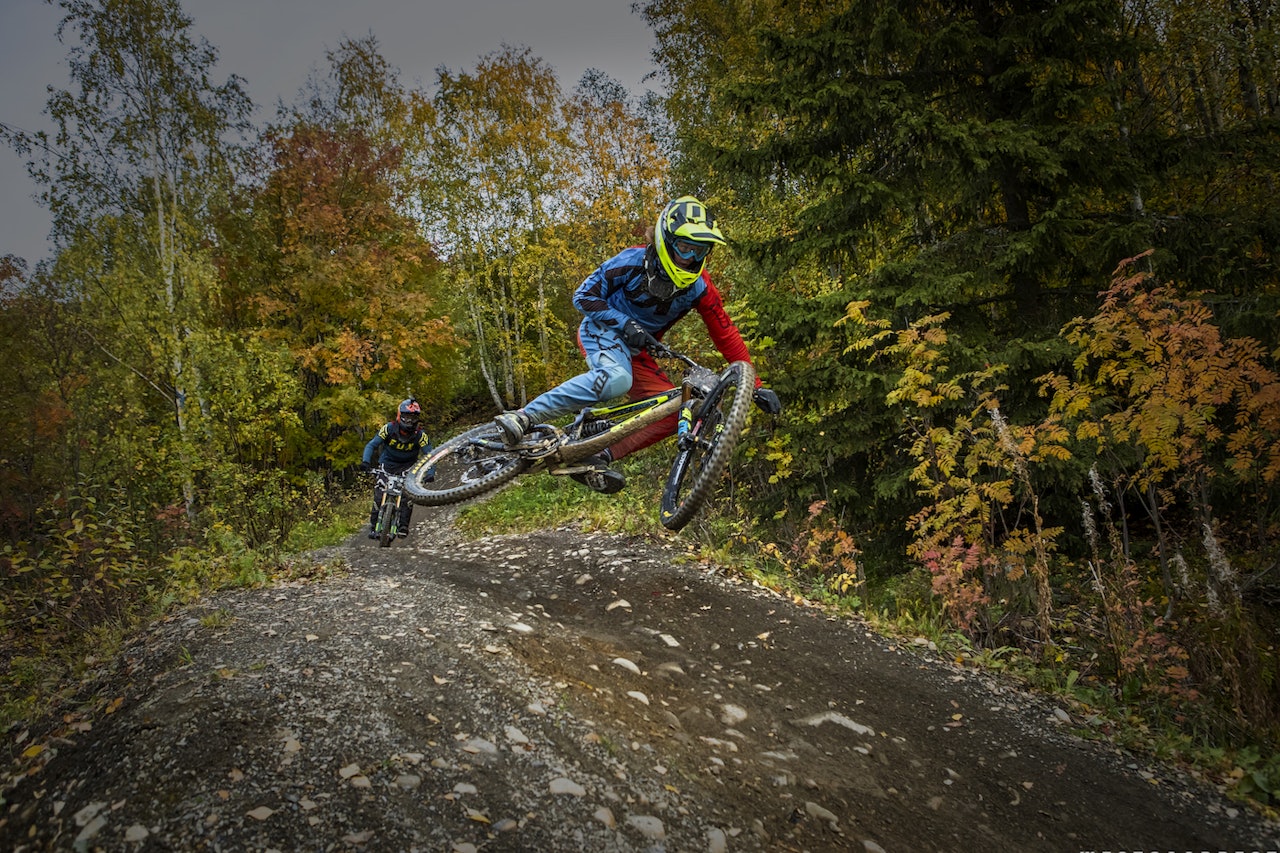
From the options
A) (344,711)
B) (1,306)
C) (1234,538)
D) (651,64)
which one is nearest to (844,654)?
Answer: (344,711)

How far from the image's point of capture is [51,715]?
3.94m

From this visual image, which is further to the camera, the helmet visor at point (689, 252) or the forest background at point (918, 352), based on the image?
the forest background at point (918, 352)

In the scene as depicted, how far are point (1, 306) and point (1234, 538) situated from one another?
27226mm

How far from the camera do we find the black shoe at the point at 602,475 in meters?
5.89

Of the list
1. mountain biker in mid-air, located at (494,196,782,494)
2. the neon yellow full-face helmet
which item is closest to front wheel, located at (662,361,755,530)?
mountain biker in mid-air, located at (494,196,782,494)

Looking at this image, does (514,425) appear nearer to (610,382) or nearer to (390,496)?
(610,382)

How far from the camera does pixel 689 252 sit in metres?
5.19

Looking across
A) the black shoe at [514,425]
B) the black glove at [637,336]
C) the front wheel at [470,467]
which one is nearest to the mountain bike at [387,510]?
the front wheel at [470,467]

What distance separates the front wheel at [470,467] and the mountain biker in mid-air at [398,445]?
2754 mm

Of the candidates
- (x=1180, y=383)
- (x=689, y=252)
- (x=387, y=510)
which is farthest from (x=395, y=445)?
(x=1180, y=383)

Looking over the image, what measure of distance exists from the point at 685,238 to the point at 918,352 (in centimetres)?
266

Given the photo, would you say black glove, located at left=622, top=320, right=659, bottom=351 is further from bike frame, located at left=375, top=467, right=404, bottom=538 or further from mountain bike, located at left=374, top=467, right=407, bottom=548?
mountain bike, located at left=374, top=467, right=407, bottom=548

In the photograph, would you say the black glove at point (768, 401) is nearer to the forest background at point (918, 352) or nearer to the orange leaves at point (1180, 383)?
the forest background at point (918, 352)

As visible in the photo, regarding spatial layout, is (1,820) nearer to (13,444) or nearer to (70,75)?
(13,444)
